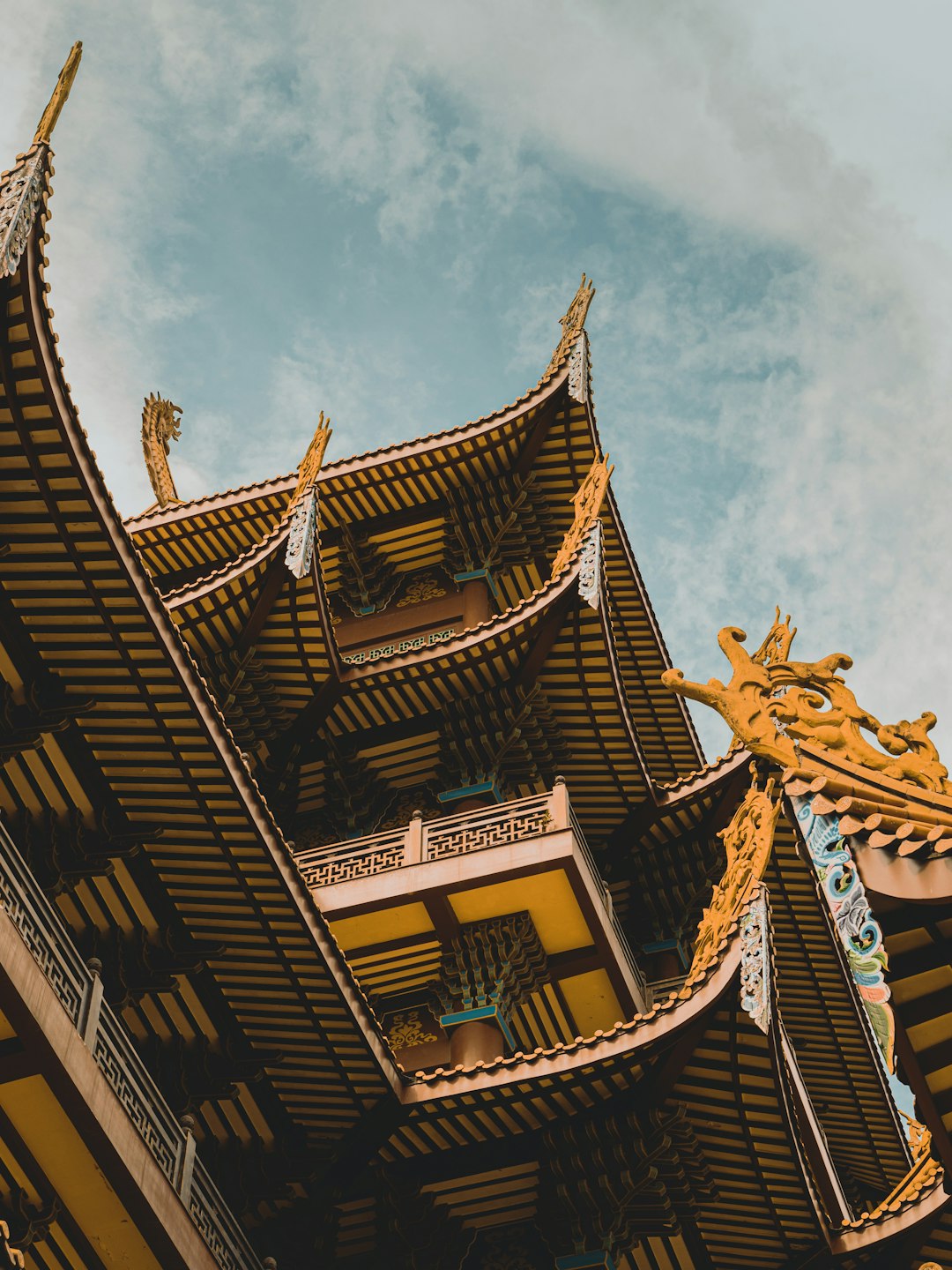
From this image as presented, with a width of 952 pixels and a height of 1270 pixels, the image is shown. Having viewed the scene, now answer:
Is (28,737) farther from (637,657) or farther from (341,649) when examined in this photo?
(637,657)

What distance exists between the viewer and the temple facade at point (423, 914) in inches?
380

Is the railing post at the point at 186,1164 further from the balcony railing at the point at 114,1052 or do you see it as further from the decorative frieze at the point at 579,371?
the decorative frieze at the point at 579,371

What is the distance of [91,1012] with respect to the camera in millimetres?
10250

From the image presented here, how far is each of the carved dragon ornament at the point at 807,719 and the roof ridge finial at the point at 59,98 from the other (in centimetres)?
680

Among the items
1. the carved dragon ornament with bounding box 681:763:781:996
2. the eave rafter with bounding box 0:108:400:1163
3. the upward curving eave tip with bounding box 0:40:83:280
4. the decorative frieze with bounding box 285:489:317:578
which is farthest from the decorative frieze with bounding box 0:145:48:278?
the decorative frieze with bounding box 285:489:317:578

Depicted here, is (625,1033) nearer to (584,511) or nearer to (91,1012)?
(91,1012)

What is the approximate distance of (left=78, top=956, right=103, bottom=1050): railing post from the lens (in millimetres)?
10141

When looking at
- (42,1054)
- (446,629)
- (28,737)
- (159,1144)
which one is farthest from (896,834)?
(446,629)

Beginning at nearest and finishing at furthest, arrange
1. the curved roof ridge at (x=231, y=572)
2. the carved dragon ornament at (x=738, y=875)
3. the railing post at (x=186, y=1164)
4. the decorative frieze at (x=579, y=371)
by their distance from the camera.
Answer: the railing post at (x=186, y=1164), the carved dragon ornament at (x=738, y=875), the curved roof ridge at (x=231, y=572), the decorative frieze at (x=579, y=371)

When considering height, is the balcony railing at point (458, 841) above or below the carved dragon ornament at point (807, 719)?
above

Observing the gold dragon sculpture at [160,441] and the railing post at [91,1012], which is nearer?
the railing post at [91,1012]

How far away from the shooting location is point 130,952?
512 inches

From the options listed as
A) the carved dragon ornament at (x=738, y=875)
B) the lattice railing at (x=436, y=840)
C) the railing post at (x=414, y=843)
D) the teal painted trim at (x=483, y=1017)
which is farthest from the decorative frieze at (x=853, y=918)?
the railing post at (x=414, y=843)

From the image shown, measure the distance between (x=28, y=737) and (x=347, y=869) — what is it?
5.88 m
